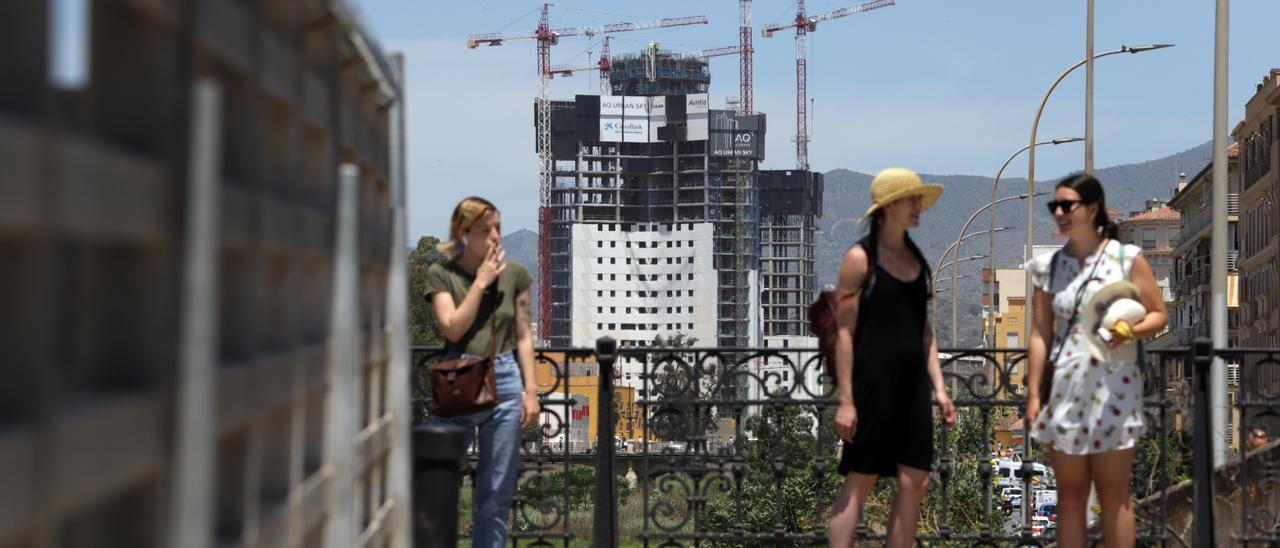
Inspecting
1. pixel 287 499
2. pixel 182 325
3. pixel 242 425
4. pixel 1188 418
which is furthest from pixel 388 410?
pixel 1188 418

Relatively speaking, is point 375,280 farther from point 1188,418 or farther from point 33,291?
point 1188,418

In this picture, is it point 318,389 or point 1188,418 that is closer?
point 318,389

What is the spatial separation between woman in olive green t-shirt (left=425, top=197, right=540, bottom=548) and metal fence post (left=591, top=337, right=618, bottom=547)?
1.40 meters

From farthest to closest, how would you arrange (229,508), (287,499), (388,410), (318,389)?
(388,410) → (318,389) → (287,499) → (229,508)

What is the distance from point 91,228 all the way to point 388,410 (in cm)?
211

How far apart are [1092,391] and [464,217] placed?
2.77 meters

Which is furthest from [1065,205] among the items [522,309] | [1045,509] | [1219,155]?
[1045,509]

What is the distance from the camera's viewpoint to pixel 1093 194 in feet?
22.8

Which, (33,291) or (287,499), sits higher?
(33,291)

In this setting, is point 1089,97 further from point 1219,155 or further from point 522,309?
point 522,309

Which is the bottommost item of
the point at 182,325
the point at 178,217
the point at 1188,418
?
the point at 1188,418

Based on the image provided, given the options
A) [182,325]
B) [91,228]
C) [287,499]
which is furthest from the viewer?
[287,499]

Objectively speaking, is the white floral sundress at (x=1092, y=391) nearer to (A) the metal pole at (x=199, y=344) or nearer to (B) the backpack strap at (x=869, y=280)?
(B) the backpack strap at (x=869, y=280)

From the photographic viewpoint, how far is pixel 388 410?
3.55 meters
